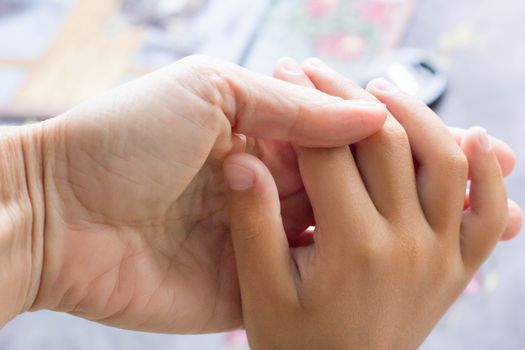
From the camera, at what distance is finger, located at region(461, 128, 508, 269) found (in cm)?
62

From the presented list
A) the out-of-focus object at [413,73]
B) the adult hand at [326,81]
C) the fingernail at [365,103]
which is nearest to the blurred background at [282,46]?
the out-of-focus object at [413,73]

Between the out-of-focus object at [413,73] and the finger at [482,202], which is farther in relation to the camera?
the out-of-focus object at [413,73]

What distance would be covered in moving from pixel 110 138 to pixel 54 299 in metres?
0.17

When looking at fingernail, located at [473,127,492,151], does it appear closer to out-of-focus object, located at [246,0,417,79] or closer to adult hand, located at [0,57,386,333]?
adult hand, located at [0,57,386,333]

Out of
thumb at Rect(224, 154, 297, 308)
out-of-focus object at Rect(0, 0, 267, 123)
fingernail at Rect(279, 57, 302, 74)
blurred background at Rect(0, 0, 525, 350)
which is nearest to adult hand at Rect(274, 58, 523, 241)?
fingernail at Rect(279, 57, 302, 74)

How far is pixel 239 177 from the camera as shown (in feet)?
1.89

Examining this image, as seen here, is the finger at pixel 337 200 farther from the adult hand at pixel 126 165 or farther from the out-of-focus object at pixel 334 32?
the out-of-focus object at pixel 334 32

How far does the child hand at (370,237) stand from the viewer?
22.7 inches

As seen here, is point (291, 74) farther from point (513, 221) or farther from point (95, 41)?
point (95, 41)

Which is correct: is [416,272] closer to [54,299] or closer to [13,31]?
[54,299]

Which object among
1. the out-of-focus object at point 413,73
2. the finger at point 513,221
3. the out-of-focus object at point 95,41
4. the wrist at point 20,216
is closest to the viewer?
the wrist at point 20,216

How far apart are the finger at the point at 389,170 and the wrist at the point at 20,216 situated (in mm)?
310

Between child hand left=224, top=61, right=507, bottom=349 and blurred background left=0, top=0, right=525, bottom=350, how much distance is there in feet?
0.76

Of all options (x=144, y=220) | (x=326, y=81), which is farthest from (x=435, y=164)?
(x=144, y=220)
